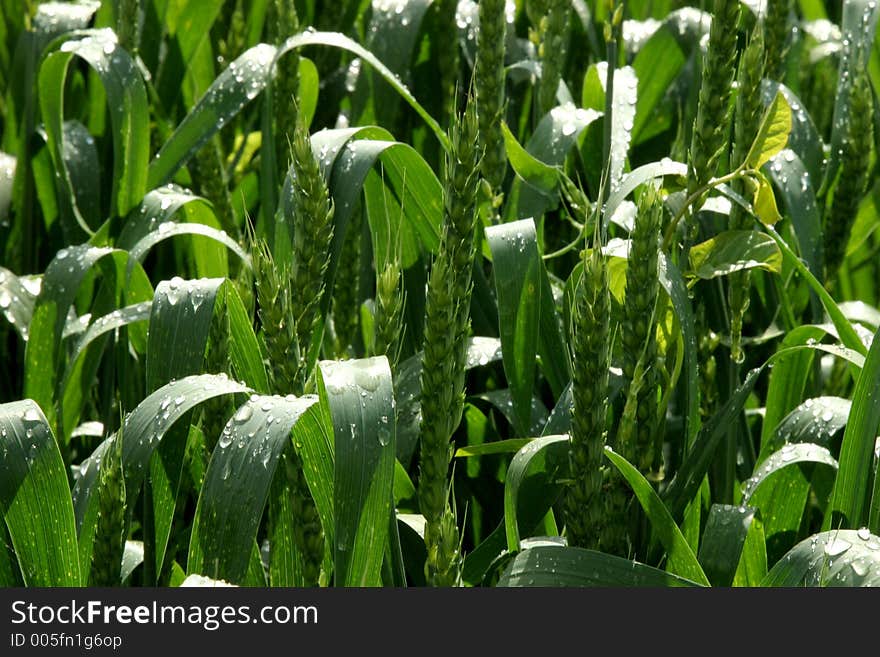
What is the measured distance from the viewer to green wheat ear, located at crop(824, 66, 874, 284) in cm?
168

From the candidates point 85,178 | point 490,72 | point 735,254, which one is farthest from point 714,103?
point 85,178

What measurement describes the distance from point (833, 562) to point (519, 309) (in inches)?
18.5

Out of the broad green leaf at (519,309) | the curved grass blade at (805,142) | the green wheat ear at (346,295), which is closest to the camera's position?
the broad green leaf at (519,309)

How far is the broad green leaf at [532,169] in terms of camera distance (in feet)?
5.04

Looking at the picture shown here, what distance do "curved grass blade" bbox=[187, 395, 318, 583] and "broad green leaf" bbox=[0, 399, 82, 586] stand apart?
16 centimetres

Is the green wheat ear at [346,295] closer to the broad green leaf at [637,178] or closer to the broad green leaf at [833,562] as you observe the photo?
the broad green leaf at [637,178]

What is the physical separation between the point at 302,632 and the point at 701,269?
2.00ft

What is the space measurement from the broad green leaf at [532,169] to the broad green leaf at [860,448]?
50 cm

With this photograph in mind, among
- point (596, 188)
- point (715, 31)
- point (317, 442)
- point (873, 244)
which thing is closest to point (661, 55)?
point (596, 188)

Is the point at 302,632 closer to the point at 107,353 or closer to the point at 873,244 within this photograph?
the point at 107,353

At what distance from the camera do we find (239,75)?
185 cm

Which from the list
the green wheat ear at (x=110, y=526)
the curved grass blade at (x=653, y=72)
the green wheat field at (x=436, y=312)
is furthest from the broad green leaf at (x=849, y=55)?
the green wheat ear at (x=110, y=526)

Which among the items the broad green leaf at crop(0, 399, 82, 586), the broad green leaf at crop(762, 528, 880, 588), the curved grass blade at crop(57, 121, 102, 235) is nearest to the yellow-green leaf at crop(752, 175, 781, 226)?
the broad green leaf at crop(762, 528, 880, 588)

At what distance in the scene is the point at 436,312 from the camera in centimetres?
109
